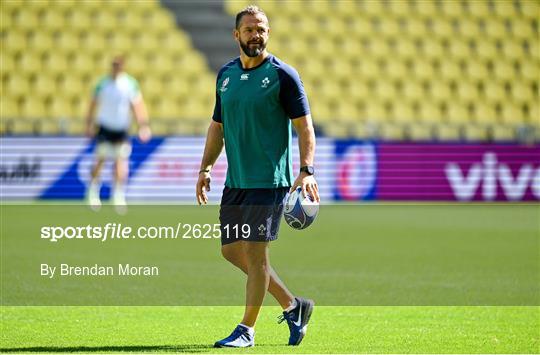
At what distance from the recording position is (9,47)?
23953mm

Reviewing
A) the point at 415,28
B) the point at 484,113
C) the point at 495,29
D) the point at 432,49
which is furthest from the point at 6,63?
the point at 495,29

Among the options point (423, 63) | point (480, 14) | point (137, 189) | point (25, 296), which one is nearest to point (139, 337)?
point (25, 296)

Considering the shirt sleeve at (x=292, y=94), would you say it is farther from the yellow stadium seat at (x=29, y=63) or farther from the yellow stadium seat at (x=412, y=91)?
the yellow stadium seat at (x=412, y=91)

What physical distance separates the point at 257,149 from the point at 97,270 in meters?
4.39

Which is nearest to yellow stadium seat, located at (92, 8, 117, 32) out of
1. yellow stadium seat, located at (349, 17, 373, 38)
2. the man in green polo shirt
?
yellow stadium seat, located at (349, 17, 373, 38)

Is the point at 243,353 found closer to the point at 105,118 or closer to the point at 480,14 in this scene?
the point at 105,118

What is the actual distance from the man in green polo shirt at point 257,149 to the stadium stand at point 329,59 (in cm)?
1540

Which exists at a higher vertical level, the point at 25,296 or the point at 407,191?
the point at 25,296

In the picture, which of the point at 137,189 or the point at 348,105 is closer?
the point at 137,189

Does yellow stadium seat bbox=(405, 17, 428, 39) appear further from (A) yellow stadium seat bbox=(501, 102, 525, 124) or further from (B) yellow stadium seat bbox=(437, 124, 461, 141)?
(B) yellow stadium seat bbox=(437, 124, 461, 141)

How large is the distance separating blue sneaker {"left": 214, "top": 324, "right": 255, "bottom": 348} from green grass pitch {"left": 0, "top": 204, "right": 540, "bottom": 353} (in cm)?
7

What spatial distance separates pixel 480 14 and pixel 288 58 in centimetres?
595

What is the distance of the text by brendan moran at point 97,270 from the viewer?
9891 millimetres

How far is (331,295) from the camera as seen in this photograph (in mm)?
8734
